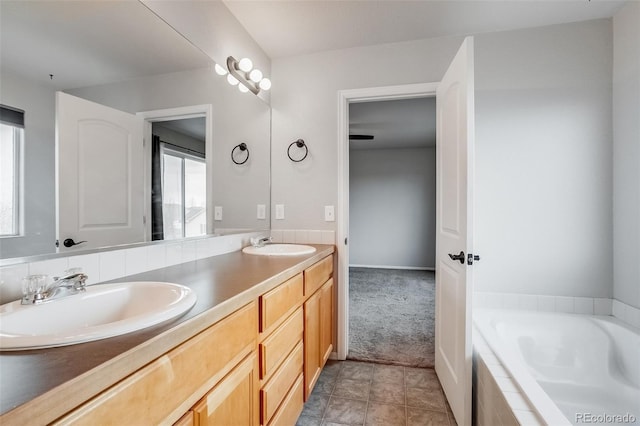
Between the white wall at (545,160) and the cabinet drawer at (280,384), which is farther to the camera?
the white wall at (545,160)

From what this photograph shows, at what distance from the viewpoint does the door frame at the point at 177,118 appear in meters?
1.29

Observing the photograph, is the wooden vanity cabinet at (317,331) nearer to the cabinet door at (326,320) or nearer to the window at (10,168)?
the cabinet door at (326,320)

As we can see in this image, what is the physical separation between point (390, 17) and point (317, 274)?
1.72 metres

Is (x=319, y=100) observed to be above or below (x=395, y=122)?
below

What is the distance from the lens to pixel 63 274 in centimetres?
92

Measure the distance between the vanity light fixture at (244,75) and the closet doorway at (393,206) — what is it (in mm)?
1693

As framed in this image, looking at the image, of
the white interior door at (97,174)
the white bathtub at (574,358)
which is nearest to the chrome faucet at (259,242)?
the white interior door at (97,174)

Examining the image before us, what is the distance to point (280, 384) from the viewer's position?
1.23m

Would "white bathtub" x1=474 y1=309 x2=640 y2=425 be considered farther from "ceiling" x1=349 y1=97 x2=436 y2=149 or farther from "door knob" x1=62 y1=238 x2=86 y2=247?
"ceiling" x1=349 y1=97 x2=436 y2=149

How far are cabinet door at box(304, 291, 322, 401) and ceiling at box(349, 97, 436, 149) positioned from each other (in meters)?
2.51

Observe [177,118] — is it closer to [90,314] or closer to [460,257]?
[90,314]

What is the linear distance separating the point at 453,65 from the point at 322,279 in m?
1.52

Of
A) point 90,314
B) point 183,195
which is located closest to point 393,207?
point 183,195

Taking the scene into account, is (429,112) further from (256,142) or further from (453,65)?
(256,142)
